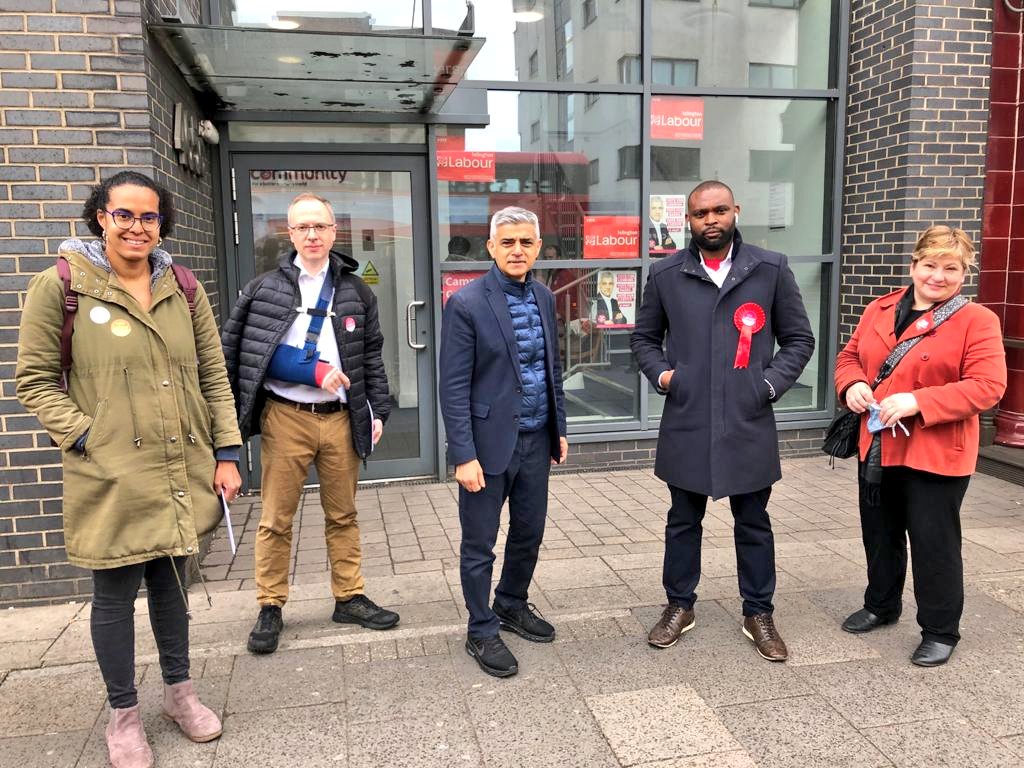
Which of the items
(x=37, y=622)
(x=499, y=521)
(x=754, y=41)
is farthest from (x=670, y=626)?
(x=754, y=41)

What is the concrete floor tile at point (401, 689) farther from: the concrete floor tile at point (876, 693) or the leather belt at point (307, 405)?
the concrete floor tile at point (876, 693)

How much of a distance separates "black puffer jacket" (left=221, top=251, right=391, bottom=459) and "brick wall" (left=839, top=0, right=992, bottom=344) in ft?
14.6

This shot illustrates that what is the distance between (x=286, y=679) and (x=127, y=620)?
77 cm

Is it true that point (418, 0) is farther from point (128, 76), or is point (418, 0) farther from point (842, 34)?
point (842, 34)

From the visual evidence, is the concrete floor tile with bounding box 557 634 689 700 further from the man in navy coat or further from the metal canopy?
the metal canopy

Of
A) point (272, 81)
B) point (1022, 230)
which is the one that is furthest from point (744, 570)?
point (1022, 230)

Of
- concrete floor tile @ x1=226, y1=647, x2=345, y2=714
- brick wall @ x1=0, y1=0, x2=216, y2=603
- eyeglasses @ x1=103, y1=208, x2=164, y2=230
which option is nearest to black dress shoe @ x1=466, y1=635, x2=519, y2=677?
concrete floor tile @ x1=226, y1=647, x2=345, y2=714

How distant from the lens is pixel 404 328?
6254mm

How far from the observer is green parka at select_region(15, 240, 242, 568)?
8.27 feet

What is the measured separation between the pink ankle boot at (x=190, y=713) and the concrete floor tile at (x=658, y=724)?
1368 millimetres

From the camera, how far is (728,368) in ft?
10.9

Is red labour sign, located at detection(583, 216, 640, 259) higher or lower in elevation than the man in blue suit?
higher

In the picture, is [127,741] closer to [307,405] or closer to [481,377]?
[307,405]

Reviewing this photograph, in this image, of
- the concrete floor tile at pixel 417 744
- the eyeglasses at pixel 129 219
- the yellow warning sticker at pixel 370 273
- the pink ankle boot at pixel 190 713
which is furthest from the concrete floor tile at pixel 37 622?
the yellow warning sticker at pixel 370 273
